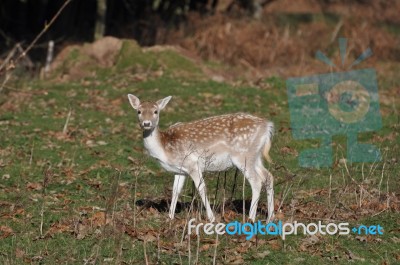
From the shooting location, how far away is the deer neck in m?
10.8

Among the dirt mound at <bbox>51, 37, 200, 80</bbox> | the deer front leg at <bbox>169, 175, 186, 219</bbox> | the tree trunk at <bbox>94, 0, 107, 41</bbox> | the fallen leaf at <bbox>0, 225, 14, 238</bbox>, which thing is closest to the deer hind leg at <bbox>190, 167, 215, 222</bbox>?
the deer front leg at <bbox>169, 175, 186, 219</bbox>

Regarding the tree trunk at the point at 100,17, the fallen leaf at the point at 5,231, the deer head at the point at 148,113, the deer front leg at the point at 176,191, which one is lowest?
the fallen leaf at the point at 5,231

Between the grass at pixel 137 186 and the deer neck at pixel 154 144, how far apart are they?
1.23 feet

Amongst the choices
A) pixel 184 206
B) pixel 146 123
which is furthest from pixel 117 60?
pixel 146 123

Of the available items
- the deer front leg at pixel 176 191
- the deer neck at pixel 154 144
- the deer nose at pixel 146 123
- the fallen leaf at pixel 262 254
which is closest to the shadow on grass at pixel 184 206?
the deer front leg at pixel 176 191

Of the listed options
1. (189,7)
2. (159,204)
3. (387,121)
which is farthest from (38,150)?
(189,7)

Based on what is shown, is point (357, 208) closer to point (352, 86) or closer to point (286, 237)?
point (286, 237)

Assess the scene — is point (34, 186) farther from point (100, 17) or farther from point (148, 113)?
point (100, 17)

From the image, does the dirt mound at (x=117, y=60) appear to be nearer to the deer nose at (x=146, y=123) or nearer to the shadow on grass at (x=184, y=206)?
the shadow on grass at (x=184, y=206)

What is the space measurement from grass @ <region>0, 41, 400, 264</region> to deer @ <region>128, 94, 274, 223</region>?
366 mm

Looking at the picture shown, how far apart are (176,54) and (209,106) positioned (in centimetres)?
417

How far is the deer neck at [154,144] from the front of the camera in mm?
10781

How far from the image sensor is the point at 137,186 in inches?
497

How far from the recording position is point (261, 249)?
948 cm
